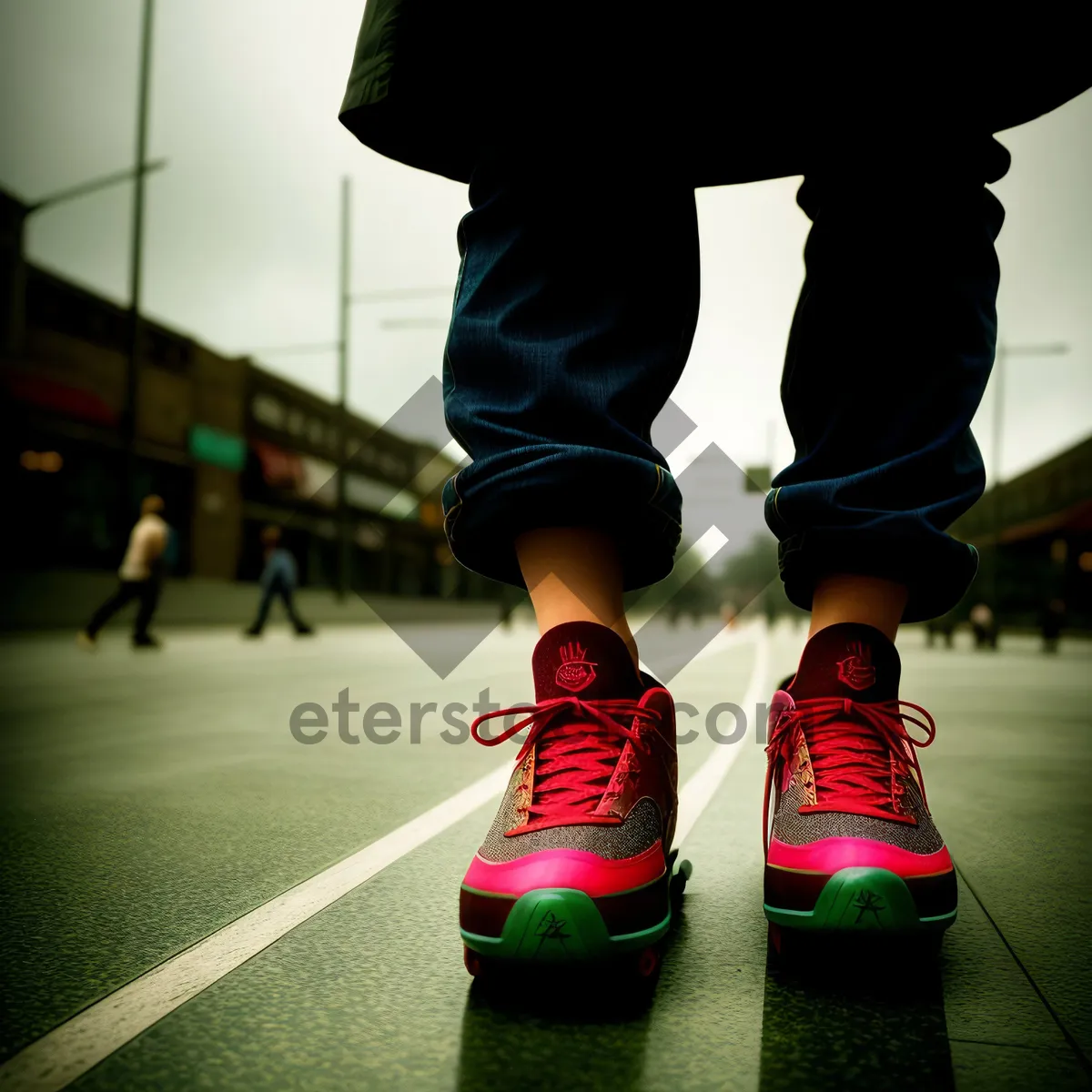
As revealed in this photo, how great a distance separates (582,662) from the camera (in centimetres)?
122

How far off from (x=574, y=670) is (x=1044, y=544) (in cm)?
3010

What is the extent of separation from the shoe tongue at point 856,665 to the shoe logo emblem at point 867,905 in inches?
12.2

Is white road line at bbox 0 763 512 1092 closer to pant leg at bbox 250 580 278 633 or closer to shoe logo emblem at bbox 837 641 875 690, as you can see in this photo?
shoe logo emblem at bbox 837 641 875 690

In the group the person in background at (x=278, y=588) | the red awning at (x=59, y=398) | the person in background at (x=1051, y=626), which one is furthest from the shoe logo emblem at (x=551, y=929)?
the red awning at (x=59, y=398)

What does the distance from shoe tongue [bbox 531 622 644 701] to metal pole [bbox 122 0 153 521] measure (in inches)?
585

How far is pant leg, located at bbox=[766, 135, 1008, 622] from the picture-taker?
1.34 m

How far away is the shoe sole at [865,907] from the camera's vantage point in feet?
3.49

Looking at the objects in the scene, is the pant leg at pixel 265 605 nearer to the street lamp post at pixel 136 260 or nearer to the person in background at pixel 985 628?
the street lamp post at pixel 136 260

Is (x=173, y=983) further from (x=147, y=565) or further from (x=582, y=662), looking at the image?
(x=147, y=565)

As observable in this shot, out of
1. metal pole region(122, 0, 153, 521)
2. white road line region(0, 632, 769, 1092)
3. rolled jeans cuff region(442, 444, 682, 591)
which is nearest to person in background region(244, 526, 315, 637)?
metal pole region(122, 0, 153, 521)

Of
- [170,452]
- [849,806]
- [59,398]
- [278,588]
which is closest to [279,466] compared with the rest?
[170,452]

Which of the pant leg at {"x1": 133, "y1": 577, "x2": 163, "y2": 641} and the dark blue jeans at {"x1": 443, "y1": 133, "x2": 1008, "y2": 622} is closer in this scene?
the dark blue jeans at {"x1": 443, "y1": 133, "x2": 1008, "y2": 622}

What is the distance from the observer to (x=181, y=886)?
141 cm

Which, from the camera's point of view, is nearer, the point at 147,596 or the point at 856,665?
the point at 856,665
